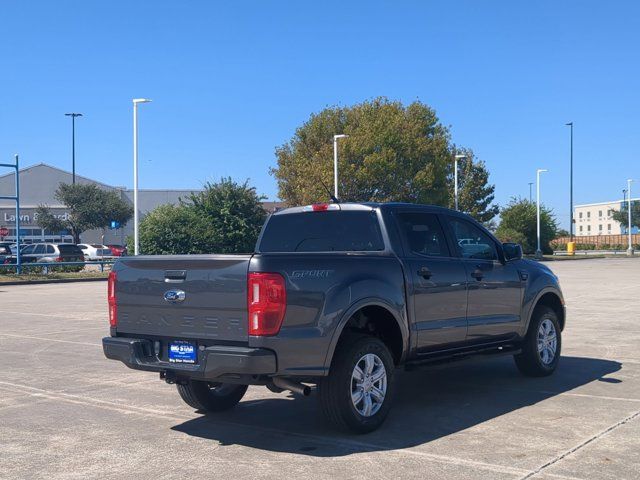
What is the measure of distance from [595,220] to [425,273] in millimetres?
161703

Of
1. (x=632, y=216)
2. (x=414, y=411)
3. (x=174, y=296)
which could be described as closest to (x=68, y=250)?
(x=414, y=411)

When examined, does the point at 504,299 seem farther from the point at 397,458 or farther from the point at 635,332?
the point at 635,332

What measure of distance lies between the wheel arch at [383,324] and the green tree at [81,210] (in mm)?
62600

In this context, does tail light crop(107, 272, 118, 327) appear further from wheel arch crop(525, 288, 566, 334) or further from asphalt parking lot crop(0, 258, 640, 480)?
wheel arch crop(525, 288, 566, 334)

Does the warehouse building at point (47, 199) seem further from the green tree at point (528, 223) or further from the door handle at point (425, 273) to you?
the door handle at point (425, 273)

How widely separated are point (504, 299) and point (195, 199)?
3142 centimetres

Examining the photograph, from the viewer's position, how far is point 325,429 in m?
6.93

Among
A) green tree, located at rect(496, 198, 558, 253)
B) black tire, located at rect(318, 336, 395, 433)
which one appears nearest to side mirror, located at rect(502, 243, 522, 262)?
black tire, located at rect(318, 336, 395, 433)

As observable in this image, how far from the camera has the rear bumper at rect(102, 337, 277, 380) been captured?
591 centimetres

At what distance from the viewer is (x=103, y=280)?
3553cm

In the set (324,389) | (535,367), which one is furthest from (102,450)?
(535,367)

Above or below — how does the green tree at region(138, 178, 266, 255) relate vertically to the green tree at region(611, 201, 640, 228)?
below

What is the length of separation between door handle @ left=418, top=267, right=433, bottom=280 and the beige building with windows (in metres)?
151

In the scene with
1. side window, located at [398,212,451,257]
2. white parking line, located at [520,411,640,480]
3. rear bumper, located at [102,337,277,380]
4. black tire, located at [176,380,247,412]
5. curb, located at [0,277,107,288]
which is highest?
side window, located at [398,212,451,257]
